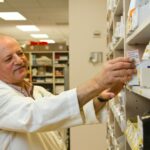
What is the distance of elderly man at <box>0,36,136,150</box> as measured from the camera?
123cm

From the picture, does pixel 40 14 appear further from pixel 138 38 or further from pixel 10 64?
pixel 138 38

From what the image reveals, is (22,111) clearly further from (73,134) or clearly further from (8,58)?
(73,134)

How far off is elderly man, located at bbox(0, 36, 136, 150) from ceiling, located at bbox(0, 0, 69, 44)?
4389 millimetres

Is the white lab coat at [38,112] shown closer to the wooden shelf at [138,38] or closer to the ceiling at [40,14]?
the wooden shelf at [138,38]

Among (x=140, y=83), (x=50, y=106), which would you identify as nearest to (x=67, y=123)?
(x=50, y=106)

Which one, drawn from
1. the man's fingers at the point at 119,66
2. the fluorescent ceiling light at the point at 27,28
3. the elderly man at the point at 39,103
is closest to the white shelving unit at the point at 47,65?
the fluorescent ceiling light at the point at 27,28

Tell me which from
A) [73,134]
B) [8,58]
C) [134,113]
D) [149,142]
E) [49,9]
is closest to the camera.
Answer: [149,142]

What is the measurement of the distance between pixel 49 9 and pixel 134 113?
5.51 meters

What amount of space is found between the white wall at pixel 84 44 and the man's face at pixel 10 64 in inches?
105

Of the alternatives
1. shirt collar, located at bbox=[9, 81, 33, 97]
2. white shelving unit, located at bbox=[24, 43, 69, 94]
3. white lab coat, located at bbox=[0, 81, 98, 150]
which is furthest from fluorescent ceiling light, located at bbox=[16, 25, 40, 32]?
white lab coat, located at bbox=[0, 81, 98, 150]

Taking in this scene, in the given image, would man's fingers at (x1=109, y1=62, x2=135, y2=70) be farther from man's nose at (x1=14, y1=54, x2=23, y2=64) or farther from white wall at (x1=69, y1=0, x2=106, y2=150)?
white wall at (x1=69, y1=0, x2=106, y2=150)

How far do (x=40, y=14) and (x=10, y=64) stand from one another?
5.75m

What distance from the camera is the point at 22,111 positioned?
138 cm

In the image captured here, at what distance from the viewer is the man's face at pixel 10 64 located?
169 centimetres
